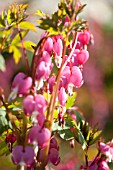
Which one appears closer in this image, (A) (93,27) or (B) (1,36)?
(B) (1,36)

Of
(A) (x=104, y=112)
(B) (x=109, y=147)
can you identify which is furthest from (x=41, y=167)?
(A) (x=104, y=112)

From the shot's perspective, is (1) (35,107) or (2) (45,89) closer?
(1) (35,107)

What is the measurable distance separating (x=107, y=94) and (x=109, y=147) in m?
2.98

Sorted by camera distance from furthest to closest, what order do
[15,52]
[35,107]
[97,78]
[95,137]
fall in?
[97,78] → [95,137] → [15,52] → [35,107]

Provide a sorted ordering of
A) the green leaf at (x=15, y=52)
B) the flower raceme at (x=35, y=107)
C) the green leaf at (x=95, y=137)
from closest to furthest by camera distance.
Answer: the flower raceme at (x=35, y=107) → the green leaf at (x=15, y=52) → the green leaf at (x=95, y=137)

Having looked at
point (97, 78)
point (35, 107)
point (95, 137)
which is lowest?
point (97, 78)

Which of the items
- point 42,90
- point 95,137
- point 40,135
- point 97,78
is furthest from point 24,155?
point 97,78

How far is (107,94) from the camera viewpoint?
13.7 ft

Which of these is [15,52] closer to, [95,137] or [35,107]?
[35,107]

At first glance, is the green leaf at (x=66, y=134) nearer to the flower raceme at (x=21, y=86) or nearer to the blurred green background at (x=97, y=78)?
the flower raceme at (x=21, y=86)

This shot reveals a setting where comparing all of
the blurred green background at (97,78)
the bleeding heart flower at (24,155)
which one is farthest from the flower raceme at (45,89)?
the blurred green background at (97,78)

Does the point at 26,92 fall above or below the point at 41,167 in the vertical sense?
above

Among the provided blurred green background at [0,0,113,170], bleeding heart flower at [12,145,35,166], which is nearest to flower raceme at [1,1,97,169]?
bleeding heart flower at [12,145,35,166]

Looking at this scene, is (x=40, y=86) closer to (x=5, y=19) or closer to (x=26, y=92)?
(x=26, y=92)
